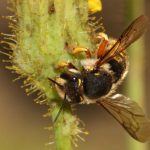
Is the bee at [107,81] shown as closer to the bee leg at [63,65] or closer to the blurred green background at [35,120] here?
the bee leg at [63,65]

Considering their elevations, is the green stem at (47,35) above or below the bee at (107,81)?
above

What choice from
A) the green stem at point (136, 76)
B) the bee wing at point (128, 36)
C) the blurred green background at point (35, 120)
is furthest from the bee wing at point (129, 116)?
the blurred green background at point (35, 120)

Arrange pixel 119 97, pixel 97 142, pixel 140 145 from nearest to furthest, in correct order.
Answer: pixel 119 97 < pixel 140 145 < pixel 97 142

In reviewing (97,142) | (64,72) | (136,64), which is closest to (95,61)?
(64,72)

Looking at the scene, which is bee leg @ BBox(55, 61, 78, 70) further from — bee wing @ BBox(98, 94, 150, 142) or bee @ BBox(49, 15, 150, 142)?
bee wing @ BBox(98, 94, 150, 142)

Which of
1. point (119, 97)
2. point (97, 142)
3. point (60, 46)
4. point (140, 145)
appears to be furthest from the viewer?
point (97, 142)

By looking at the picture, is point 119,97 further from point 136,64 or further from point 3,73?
point 3,73
